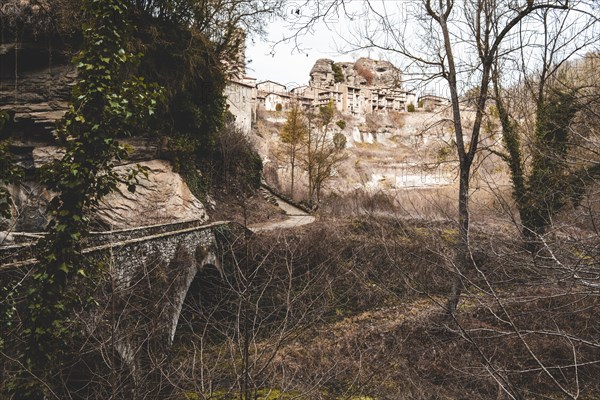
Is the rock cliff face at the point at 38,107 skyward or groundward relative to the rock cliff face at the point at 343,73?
groundward

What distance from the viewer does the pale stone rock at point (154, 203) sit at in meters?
12.8

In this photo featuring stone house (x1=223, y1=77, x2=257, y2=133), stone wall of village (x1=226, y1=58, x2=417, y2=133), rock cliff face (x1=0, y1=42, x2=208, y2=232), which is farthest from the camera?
stone wall of village (x1=226, y1=58, x2=417, y2=133)

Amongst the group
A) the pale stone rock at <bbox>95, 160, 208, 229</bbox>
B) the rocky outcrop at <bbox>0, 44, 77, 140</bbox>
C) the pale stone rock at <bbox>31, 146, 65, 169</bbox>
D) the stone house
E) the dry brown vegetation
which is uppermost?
the stone house

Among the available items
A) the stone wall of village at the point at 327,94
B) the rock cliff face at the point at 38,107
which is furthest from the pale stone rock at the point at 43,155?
the stone wall of village at the point at 327,94

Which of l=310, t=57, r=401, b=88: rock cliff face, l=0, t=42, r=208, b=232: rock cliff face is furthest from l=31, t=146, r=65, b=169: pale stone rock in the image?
l=310, t=57, r=401, b=88: rock cliff face

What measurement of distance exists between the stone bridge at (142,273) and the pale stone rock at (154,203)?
1.40m

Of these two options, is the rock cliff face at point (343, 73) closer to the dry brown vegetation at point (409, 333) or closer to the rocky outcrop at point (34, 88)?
the dry brown vegetation at point (409, 333)

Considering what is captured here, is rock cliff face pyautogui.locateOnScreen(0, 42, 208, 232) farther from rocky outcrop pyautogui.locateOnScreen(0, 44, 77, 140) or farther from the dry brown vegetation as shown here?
the dry brown vegetation

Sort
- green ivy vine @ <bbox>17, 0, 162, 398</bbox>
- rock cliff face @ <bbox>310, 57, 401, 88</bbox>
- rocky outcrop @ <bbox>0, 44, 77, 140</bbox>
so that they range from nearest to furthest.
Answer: green ivy vine @ <bbox>17, 0, 162, 398</bbox>, rocky outcrop @ <bbox>0, 44, 77, 140</bbox>, rock cliff face @ <bbox>310, 57, 401, 88</bbox>

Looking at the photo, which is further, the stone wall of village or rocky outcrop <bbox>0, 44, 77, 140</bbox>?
the stone wall of village

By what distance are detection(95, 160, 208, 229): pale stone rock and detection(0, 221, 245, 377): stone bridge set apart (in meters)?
1.40

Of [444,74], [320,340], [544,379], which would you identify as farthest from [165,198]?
[544,379]

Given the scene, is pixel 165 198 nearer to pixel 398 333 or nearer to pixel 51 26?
pixel 51 26

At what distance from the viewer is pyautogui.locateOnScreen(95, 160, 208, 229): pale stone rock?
12766 millimetres
